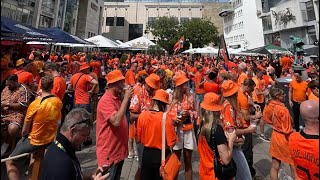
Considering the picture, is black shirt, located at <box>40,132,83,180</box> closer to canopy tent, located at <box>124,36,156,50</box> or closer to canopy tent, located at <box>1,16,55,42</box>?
canopy tent, located at <box>1,16,55,42</box>

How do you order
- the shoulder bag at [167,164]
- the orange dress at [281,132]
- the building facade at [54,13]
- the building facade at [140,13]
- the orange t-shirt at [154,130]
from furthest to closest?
the building facade at [140,13]
the building facade at [54,13]
the orange dress at [281,132]
the orange t-shirt at [154,130]
the shoulder bag at [167,164]

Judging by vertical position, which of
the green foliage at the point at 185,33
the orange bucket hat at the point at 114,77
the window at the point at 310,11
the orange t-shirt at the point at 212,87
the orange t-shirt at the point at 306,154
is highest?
the window at the point at 310,11

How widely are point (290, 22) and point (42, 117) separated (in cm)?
4610

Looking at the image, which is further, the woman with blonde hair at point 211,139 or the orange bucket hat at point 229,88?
the orange bucket hat at point 229,88

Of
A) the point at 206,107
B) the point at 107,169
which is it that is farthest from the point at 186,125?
the point at 107,169

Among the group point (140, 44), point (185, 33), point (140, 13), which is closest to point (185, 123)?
point (140, 44)

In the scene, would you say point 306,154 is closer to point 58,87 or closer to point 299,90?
point 58,87

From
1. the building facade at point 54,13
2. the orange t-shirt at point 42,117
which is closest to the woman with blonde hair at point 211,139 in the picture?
the orange t-shirt at point 42,117

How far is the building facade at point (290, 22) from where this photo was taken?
38.3 metres

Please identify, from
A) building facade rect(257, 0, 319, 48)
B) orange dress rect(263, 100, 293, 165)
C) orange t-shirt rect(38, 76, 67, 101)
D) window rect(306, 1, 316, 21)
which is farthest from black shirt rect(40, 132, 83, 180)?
window rect(306, 1, 316, 21)

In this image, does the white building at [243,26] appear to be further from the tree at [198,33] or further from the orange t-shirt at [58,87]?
the orange t-shirt at [58,87]

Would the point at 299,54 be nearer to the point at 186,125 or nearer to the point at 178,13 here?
the point at 186,125

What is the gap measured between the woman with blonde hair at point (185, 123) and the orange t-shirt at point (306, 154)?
5.77 ft

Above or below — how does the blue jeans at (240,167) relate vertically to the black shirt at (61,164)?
below
